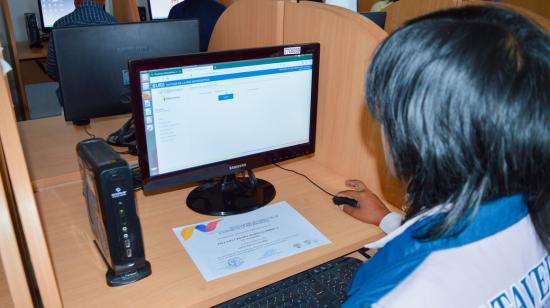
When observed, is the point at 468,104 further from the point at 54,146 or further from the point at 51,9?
the point at 51,9

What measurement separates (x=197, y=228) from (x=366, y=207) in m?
0.43

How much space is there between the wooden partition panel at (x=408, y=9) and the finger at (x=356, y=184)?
2.35 feet

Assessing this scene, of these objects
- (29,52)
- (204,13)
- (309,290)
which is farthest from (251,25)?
(29,52)

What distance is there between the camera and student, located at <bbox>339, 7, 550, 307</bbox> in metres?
0.54

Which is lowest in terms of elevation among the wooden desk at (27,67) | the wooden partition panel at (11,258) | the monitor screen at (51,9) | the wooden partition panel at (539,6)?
the wooden desk at (27,67)

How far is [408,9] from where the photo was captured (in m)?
1.74

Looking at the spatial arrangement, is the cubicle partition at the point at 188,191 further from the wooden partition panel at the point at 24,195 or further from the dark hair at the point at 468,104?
the dark hair at the point at 468,104

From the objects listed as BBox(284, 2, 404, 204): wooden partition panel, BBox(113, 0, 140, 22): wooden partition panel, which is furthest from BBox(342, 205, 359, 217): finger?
BBox(113, 0, 140, 22): wooden partition panel

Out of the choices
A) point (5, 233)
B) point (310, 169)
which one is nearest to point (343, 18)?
point (310, 169)

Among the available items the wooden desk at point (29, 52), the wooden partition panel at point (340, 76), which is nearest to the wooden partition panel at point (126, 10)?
the wooden desk at point (29, 52)

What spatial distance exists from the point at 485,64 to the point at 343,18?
0.67 m

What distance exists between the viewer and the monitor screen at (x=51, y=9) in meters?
3.53

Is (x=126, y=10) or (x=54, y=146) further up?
(x=126, y=10)

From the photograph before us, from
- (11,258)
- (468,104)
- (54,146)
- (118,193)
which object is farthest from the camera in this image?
(54,146)
